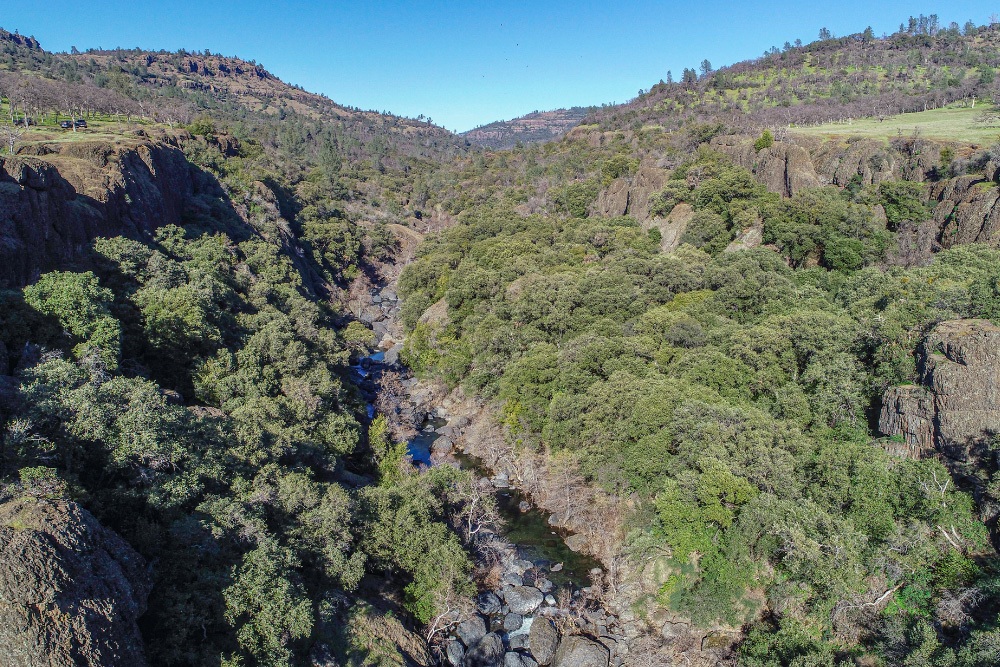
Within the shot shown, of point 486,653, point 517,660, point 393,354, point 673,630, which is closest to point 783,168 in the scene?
point 393,354

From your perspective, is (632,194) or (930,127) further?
(632,194)

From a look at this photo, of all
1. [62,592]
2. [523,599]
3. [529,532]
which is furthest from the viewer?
[529,532]

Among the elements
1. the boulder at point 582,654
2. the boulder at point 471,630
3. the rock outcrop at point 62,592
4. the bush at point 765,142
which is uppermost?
the bush at point 765,142

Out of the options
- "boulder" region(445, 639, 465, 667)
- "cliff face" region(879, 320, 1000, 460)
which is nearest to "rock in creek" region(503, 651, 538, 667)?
"boulder" region(445, 639, 465, 667)

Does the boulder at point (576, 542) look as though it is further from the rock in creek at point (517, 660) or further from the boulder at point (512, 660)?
the boulder at point (512, 660)

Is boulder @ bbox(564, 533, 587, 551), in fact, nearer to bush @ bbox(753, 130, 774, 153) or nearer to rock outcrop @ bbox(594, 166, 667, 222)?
rock outcrop @ bbox(594, 166, 667, 222)

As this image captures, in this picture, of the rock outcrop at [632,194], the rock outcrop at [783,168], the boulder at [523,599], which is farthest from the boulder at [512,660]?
the rock outcrop at [632,194]

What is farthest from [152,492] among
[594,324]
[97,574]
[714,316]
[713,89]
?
[713,89]

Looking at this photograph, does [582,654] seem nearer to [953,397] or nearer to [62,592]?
[62,592]
